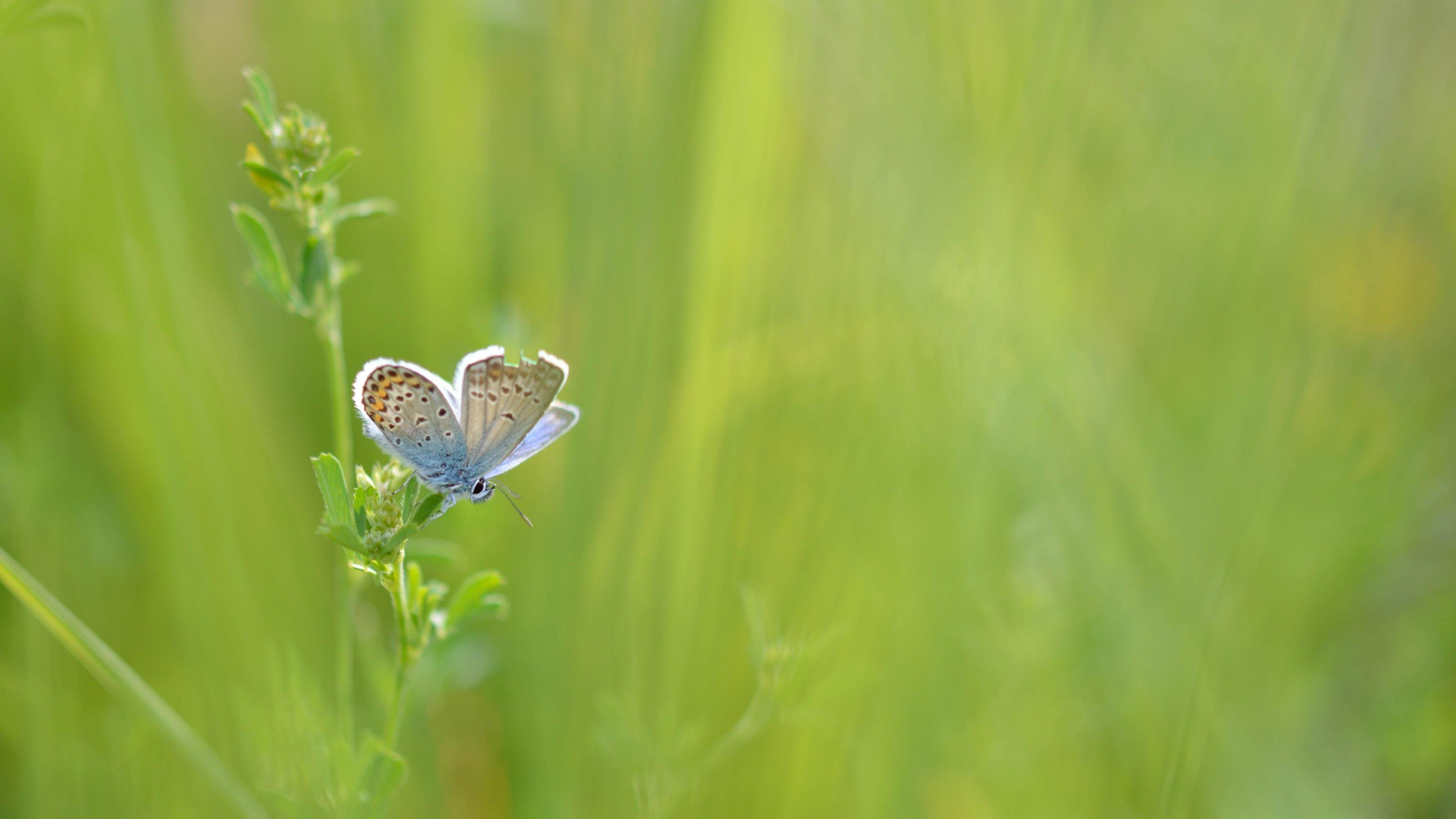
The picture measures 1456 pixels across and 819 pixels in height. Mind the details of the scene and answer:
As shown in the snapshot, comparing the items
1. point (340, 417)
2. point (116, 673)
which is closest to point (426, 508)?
point (340, 417)

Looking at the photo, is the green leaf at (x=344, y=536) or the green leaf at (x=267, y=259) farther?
the green leaf at (x=267, y=259)

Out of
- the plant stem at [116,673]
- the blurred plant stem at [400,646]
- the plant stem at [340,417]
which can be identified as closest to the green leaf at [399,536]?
the blurred plant stem at [400,646]

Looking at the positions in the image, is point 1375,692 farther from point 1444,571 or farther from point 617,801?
point 617,801

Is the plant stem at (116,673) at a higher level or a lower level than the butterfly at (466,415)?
lower

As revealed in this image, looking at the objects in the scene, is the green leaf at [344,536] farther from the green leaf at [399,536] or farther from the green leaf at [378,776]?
the green leaf at [378,776]

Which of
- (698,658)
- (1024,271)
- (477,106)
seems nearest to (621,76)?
(477,106)

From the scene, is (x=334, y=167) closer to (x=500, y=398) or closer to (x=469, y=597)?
(x=500, y=398)

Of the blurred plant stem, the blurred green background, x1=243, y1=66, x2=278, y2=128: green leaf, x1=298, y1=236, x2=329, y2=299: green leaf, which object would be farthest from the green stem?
x1=243, y1=66, x2=278, y2=128: green leaf

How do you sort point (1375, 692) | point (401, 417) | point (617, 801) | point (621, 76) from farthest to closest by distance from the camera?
point (1375, 692), point (621, 76), point (617, 801), point (401, 417)
